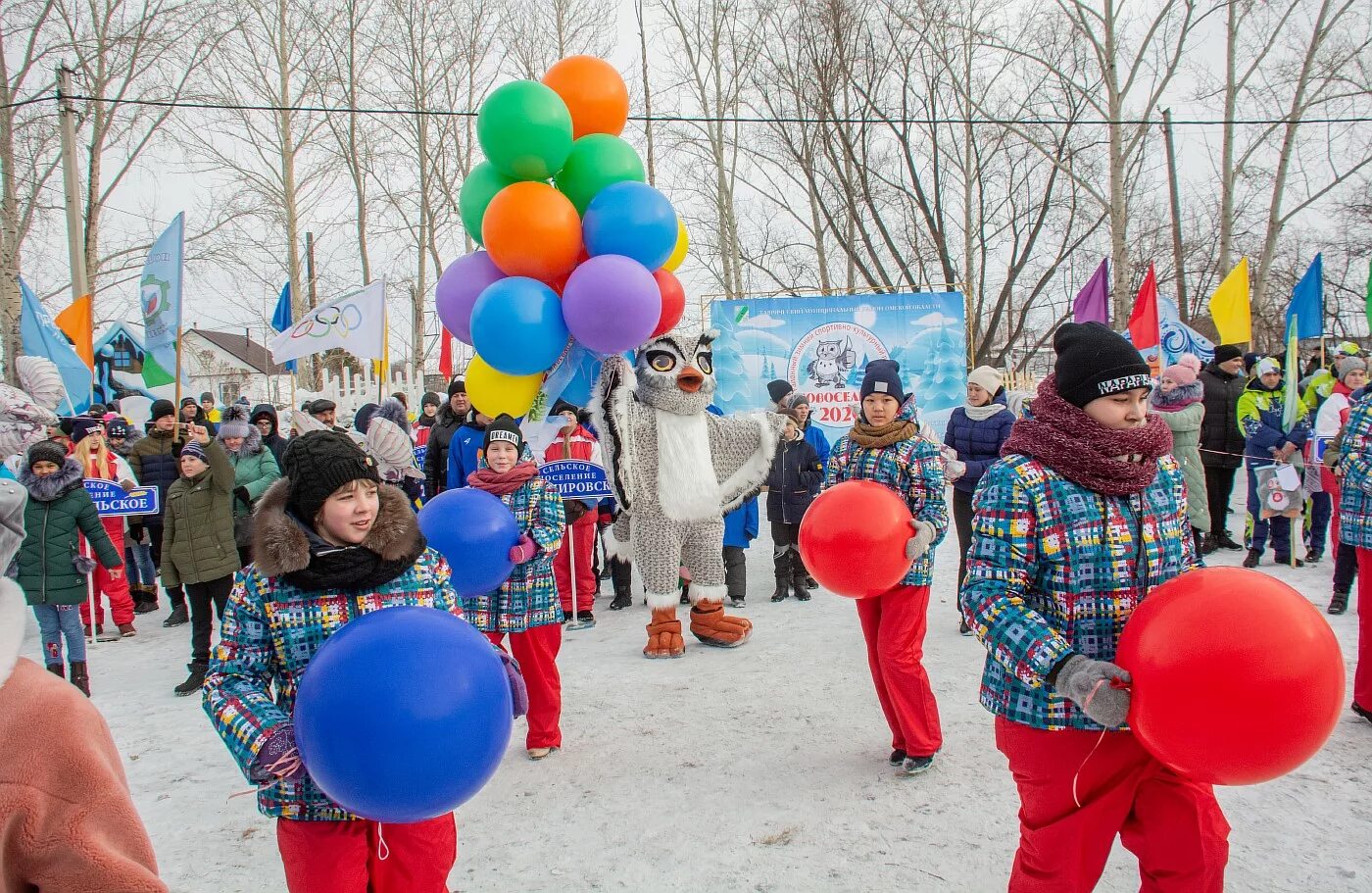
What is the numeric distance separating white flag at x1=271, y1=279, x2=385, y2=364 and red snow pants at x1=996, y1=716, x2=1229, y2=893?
8.50m

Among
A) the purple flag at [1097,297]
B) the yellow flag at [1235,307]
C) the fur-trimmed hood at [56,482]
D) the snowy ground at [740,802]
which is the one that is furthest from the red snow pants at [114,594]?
the yellow flag at [1235,307]

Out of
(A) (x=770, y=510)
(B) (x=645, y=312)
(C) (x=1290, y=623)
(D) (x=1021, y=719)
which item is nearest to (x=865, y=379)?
(B) (x=645, y=312)

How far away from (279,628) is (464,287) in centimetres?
389

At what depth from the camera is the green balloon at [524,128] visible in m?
5.26

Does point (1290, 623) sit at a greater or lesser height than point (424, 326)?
lesser

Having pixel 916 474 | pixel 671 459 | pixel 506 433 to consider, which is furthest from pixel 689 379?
pixel 916 474

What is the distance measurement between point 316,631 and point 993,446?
18.7ft

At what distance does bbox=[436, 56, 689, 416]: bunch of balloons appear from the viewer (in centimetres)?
525

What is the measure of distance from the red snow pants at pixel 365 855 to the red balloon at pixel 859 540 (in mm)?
1881

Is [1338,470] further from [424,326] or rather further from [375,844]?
[424,326]

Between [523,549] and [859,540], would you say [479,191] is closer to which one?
[523,549]

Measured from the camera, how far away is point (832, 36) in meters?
19.3

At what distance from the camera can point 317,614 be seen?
93.3 inches

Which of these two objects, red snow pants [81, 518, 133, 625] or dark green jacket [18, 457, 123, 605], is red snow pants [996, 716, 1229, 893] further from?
red snow pants [81, 518, 133, 625]
